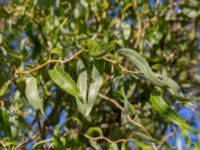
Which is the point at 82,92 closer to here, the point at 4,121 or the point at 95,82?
the point at 95,82

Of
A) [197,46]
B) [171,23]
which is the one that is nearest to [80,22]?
[171,23]

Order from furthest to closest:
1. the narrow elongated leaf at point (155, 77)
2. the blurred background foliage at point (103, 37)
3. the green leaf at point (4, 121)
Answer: the blurred background foliage at point (103, 37) → the green leaf at point (4, 121) → the narrow elongated leaf at point (155, 77)

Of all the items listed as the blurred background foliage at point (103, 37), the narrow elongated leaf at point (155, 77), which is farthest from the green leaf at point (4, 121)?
the blurred background foliage at point (103, 37)

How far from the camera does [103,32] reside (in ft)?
7.18

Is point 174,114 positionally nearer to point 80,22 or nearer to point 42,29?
point 80,22

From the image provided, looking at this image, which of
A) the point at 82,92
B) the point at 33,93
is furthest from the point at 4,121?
the point at 82,92

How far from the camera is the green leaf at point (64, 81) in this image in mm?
1139

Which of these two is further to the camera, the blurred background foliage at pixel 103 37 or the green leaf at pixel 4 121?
the blurred background foliage at pixel 103 37

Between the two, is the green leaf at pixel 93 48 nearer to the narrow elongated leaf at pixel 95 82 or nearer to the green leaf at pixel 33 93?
the narrow elongated leaf at pixel 95 82

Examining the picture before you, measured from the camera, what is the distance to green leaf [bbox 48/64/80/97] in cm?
114

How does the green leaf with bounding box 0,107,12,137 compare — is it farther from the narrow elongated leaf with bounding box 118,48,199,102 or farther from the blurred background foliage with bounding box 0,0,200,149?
the blurred background foliage with bounding box 0,0,200,149

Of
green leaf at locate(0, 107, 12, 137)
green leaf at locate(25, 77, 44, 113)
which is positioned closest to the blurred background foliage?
green leaf at locate(0, 107, 12, 137)

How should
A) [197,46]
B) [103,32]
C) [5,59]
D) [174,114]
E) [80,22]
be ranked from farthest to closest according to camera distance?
[197,46], [103,32], [80,22], [5,59], [174,114]

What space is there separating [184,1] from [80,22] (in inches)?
18.6
